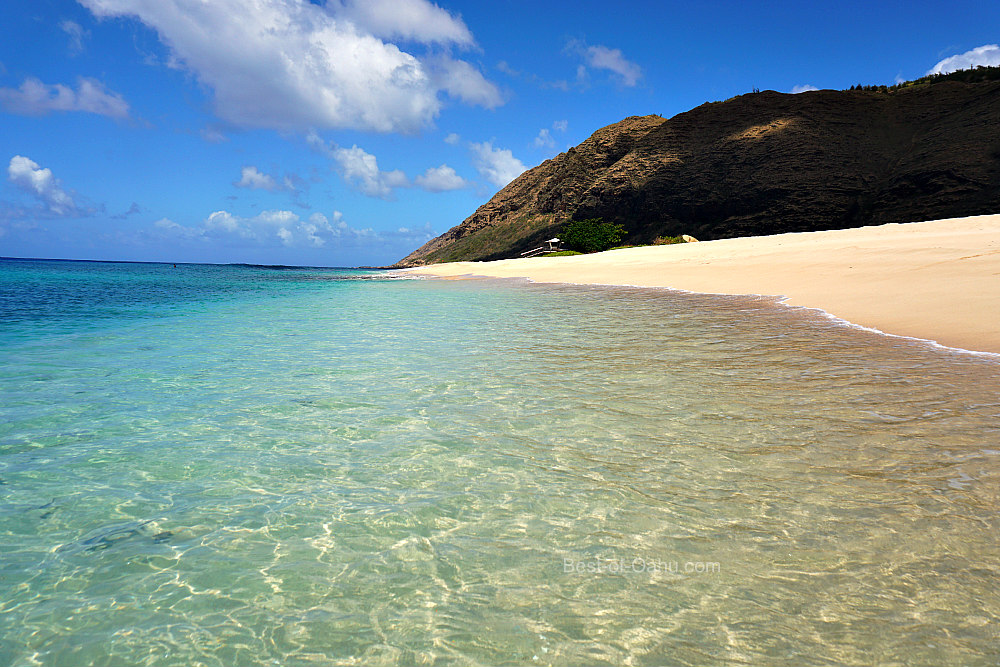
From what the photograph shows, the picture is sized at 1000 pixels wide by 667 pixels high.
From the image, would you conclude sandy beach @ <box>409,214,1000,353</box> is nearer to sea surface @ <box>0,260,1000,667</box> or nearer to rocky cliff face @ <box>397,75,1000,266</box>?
sea surface @ <box>0,260,1000,667</box>

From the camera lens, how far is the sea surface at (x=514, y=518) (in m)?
2.30

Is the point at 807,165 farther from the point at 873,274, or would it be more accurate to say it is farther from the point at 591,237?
the point at 873,274

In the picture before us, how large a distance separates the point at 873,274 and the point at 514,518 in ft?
52.8

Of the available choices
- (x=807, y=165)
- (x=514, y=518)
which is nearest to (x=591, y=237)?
(x=807, y=165)

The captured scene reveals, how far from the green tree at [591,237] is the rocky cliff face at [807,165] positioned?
10397mm

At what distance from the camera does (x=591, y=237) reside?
68312 mm

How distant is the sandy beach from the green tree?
3458cm

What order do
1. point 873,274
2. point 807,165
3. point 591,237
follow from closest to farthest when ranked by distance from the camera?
1. point 873,274
2. point 807,165
3. point 591,237

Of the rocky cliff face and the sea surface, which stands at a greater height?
the rocky cliff face

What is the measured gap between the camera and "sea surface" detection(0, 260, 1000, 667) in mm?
2305

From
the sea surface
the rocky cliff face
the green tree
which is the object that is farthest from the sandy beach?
the rocky cliff face

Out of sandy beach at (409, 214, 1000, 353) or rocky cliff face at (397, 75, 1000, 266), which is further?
rocky cliff face at (397, 75, 1000, 266)

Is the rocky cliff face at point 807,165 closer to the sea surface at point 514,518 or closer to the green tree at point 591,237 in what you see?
the green tree at point 591,237

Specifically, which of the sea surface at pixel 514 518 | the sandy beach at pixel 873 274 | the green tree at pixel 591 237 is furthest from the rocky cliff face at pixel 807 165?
the sea surface at pixel 514 518
